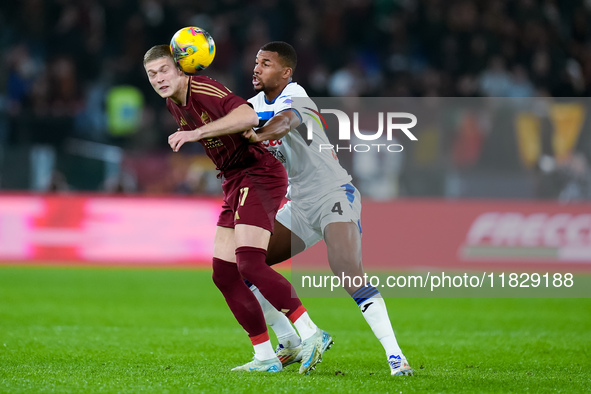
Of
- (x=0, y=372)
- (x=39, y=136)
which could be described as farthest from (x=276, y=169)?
(x=39, y=136)

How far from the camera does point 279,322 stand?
6688mm

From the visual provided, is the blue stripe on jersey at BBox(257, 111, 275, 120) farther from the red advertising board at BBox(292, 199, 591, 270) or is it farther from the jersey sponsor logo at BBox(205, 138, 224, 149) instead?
the red advertising board at BBox(292, 199, 591, 270)

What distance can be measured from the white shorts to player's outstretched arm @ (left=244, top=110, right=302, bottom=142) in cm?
69

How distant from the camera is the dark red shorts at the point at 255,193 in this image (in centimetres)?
608

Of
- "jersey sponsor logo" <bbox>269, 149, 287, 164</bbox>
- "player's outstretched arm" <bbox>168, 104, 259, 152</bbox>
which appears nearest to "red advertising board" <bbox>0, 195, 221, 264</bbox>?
"jersey sponsor logo" <bbox>269, 149, 287, 164</bbox>

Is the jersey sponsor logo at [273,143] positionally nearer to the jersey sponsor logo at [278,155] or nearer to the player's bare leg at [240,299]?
the jersey sponsor logo at [278,155]

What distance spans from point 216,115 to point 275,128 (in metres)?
0.44

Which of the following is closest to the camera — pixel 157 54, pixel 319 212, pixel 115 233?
pixel 157 54

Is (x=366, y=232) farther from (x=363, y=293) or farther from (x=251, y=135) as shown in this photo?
(x=251, y=135)

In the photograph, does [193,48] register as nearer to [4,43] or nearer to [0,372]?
[0,372]

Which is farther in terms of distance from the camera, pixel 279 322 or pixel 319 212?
pixel 279 322

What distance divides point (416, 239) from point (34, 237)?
6617 millimetres

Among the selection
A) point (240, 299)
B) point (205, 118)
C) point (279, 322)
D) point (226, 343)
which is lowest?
point (226, 343)

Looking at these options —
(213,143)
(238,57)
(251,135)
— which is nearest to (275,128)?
(251,135)
